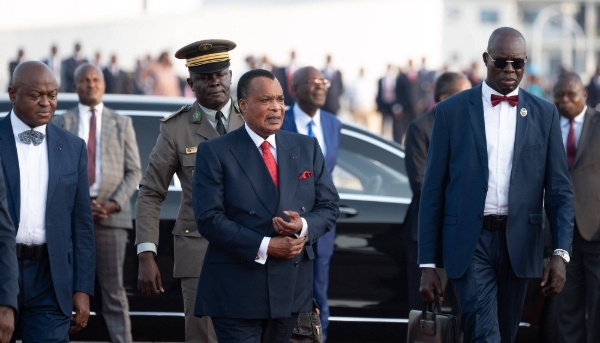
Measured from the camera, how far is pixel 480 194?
5645mm

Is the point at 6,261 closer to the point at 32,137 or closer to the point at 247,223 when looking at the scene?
the point at 32,137

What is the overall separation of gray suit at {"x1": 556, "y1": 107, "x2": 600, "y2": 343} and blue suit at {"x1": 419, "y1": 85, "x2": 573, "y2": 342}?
5.22 feet

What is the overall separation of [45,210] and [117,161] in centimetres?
220

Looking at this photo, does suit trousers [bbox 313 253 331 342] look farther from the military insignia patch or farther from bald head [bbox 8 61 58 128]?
bald head [bbox 8 61 58 128]

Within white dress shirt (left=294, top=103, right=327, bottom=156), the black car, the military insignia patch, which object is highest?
the military insignia patch

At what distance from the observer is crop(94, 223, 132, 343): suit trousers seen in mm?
7602

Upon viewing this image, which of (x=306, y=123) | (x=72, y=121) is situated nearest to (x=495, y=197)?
(x=306, y=123)

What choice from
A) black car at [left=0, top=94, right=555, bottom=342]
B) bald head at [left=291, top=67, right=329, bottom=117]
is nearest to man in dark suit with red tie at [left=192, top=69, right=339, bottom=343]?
black car at [left=0, top=94, right=555, bottom=342]

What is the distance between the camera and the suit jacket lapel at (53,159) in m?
5.56

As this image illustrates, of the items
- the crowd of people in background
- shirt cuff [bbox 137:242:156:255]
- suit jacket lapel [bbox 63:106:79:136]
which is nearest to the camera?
shirt cuff [bbox 137:242:156:255]

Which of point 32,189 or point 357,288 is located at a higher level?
point 32,189

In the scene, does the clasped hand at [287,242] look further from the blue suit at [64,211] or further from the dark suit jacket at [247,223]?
the blue suit at [64,211]

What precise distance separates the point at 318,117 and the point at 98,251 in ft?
6.14

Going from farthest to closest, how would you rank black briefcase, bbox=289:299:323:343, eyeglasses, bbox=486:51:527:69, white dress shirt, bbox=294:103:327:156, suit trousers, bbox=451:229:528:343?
white dress shirt, bbox=294:103:327:156 → eyeglasses, bbox=486:51:527:69 → suit trousers, bbox=451:229:528:343 → black briefcase, bbox=289:299:323:343
